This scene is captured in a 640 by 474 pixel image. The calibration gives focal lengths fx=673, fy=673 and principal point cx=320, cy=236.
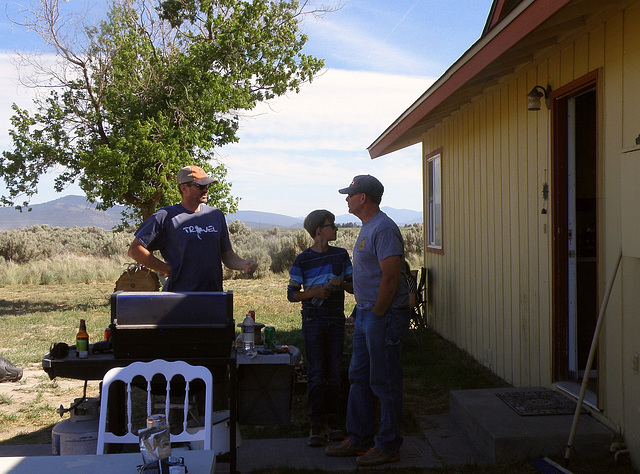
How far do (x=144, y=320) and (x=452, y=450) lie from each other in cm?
236

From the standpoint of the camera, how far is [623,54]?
4109mm

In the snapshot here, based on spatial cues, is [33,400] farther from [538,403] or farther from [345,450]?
[538,403]

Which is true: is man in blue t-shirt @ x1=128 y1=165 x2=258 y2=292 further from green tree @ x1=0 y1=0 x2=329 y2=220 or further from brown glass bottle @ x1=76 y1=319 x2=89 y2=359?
green tree @ x1=0 y1=0 x2=329 y2=220

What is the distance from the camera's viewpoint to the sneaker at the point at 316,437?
4.71 metres

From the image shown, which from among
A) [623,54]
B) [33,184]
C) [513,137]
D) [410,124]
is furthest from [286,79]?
[623,54]

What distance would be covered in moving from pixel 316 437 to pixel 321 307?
928 millimetres

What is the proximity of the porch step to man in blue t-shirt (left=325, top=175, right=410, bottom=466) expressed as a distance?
591 mm

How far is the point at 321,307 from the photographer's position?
4633 millimetres

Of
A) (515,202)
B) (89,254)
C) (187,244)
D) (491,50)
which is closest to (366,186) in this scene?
(187,244)

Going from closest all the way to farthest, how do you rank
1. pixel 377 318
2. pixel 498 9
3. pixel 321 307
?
pixel 377 318 → pixel 321 307 → pixel 498 9

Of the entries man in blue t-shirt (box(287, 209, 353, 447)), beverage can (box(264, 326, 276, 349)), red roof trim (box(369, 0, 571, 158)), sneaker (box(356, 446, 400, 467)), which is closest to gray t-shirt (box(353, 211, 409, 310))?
man in blue t-shirt (box(287, 209, 353, 447))

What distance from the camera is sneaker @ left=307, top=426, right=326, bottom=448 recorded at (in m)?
4.71

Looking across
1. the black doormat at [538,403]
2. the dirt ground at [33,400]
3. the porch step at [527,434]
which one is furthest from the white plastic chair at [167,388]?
the dirt ground at [33,400]

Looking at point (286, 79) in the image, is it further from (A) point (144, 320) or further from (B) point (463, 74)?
(A) point (144, 320)
